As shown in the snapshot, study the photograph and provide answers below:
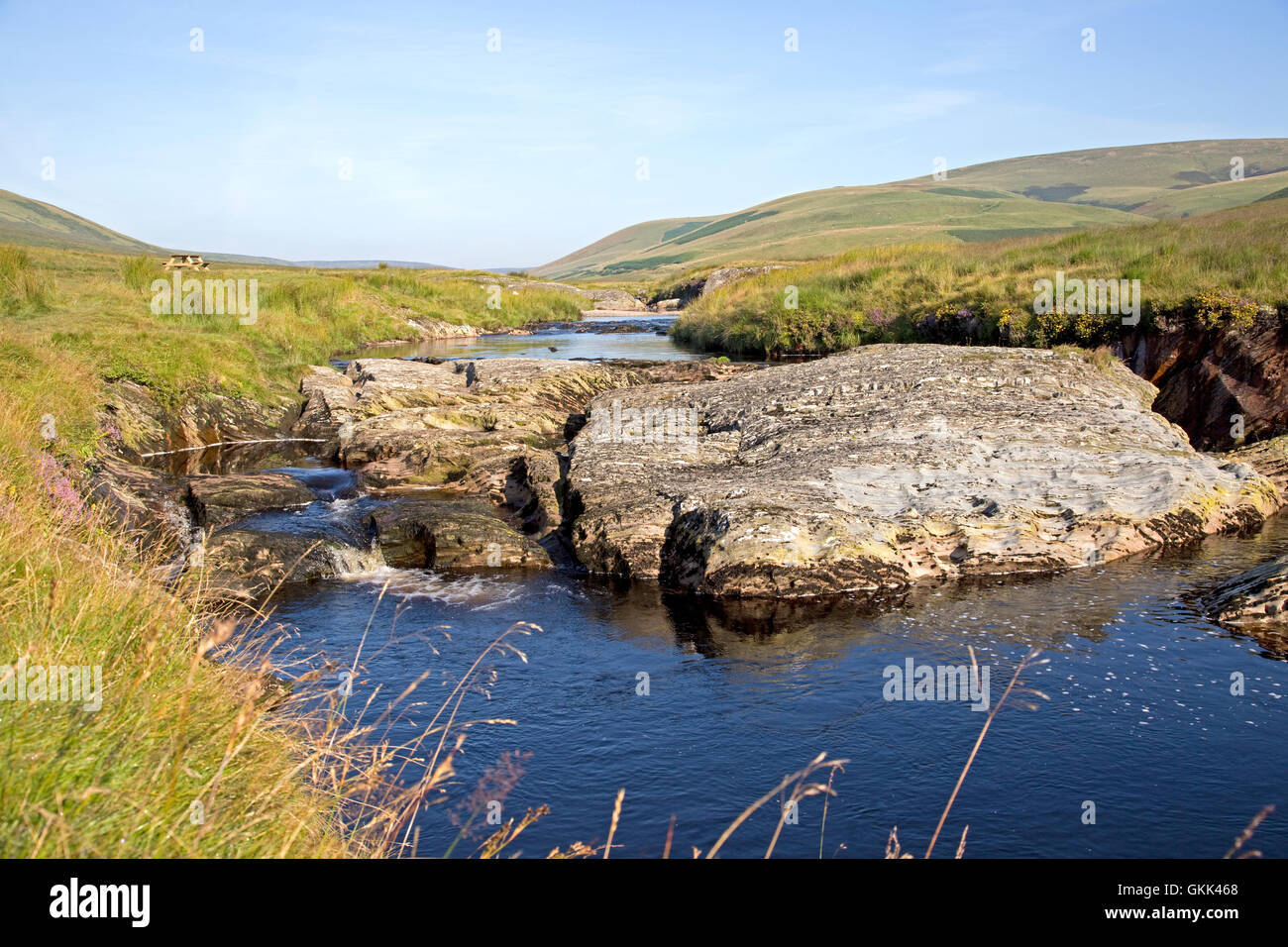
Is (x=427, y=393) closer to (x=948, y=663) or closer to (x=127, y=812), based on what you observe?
(x=948, y=663)

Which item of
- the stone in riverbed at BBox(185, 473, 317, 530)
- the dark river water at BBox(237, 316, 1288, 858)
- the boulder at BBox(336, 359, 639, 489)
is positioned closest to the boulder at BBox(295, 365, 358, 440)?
the boulder at BBox(336, 359, 639, 489)

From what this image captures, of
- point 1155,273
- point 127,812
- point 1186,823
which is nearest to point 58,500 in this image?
point 127,812

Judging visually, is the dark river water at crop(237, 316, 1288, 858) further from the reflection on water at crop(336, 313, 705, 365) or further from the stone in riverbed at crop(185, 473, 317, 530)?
the reflection on water at crop(336, 313, 705, 365)

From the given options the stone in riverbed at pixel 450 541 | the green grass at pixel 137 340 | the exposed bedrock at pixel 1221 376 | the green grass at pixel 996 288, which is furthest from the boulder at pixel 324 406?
the exposed bedrock at pixel 1221 376

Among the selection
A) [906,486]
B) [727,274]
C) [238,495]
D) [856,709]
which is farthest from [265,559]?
[727,274]

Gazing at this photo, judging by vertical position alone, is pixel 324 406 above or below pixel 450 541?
above

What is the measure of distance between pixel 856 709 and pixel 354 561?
780cm

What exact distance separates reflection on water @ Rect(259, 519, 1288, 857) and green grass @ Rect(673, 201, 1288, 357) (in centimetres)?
949

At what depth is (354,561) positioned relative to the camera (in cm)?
1301

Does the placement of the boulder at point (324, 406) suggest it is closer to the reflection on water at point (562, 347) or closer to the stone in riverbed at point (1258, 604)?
the reflection on water at point (562, 347)

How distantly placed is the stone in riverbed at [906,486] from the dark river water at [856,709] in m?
0.53

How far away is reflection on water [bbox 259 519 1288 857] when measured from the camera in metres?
6.43

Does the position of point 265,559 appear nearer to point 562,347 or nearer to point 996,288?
point 996,288

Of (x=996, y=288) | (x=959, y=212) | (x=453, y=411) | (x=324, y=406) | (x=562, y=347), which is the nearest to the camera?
(x=453, y=411)
